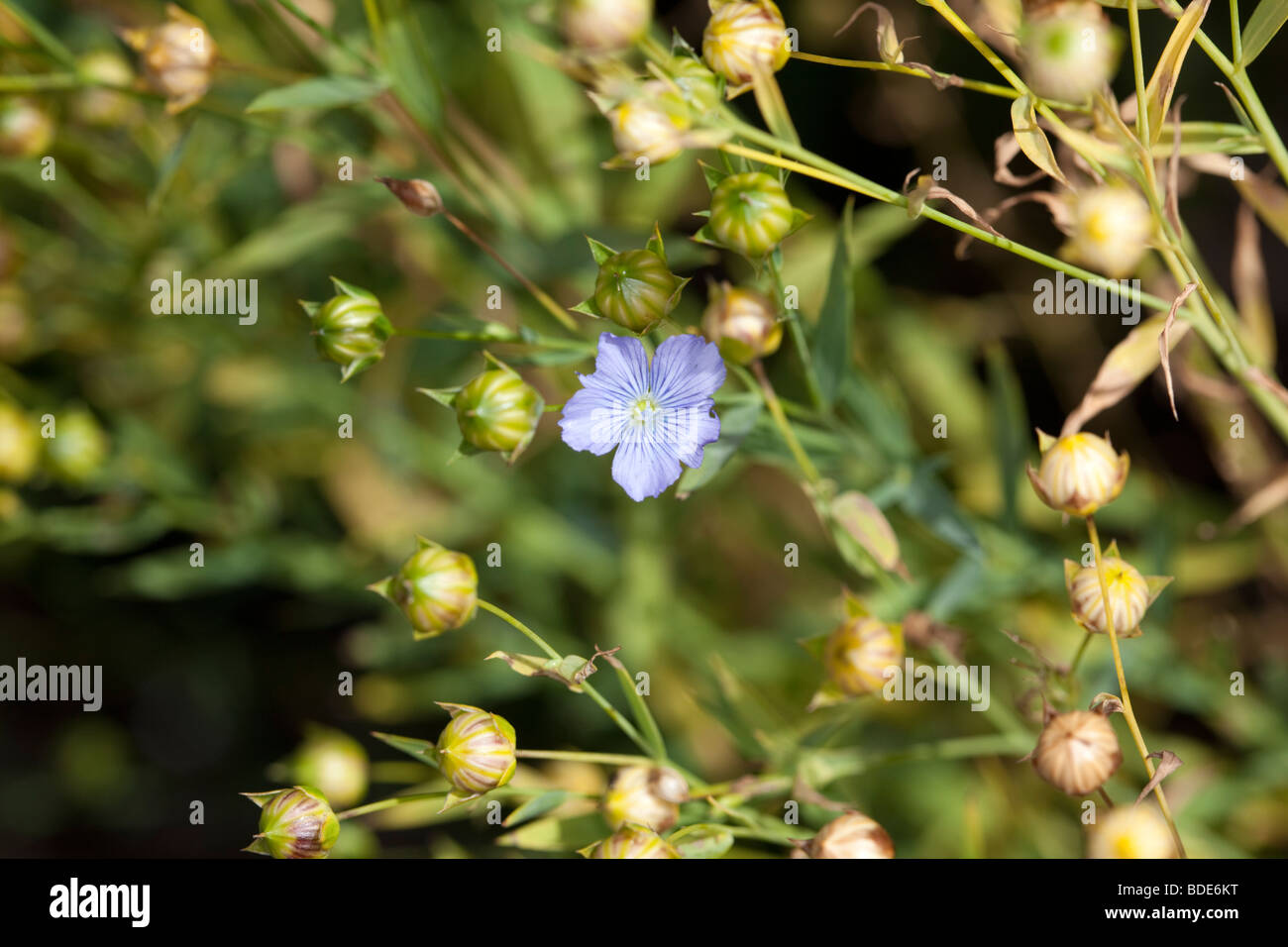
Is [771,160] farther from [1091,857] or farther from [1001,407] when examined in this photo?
[1091,857]

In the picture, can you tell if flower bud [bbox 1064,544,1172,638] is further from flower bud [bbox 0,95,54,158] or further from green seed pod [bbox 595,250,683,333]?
flower bud [bbox 0,95,54,158]

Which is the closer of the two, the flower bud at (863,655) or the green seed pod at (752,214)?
the green seed pod at (752,214)

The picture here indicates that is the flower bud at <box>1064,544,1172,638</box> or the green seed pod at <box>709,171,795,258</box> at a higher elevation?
the green seed pod at <box>709,171,795,258</box>

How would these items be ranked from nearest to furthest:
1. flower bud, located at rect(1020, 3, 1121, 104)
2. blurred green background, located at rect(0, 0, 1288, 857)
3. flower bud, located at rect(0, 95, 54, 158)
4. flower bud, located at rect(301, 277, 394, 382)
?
flower bud, located at rect(1020, 3, 1121, 104)
flower bud, located at rect(301, 277, 394, 382)
flower bud, located at rect(0, 95, 54, 158)
blurred green background, located at rect(0, 0, 1288, 857)

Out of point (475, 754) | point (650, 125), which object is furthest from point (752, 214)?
point (475, 754)

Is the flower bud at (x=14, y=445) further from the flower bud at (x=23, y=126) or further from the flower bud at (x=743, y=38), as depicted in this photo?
the flower bud at (x=743, y=38)

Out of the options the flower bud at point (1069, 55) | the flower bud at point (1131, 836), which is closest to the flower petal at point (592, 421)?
the flower bud at point (1069, 55)

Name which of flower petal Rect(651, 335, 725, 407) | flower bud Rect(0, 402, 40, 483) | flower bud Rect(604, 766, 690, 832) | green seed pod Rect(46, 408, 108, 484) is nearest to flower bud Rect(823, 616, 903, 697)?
flower bud Rect(604, 766, 690, 832)

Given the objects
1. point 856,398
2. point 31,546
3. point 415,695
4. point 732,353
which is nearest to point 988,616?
point 856,398
